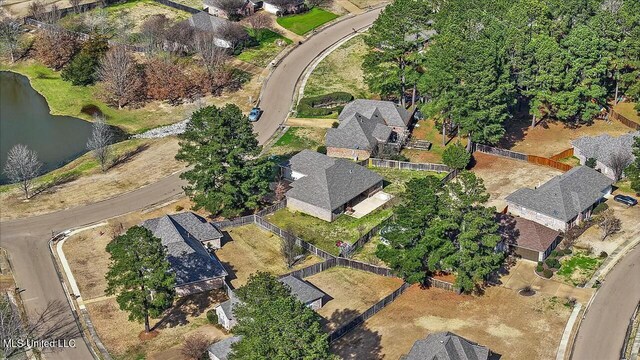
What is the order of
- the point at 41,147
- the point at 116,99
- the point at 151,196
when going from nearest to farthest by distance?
the point at 151,196, the point at 41,147, the point at 116,99

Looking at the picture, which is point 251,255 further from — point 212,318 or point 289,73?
point 289,73

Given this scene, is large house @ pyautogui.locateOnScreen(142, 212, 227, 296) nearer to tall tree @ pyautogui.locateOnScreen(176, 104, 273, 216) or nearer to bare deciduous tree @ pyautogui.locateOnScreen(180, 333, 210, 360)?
tall tree @ pyautogui.locateOnScreen(176, 104, 273, 216)

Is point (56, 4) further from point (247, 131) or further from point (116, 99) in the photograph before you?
point (247, 131)

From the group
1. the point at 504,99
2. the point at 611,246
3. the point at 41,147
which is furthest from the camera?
the point at 41,147

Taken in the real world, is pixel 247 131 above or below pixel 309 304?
above

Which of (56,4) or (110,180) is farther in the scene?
(56,4)

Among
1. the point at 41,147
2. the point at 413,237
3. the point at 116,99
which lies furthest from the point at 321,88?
the point at 413,237
